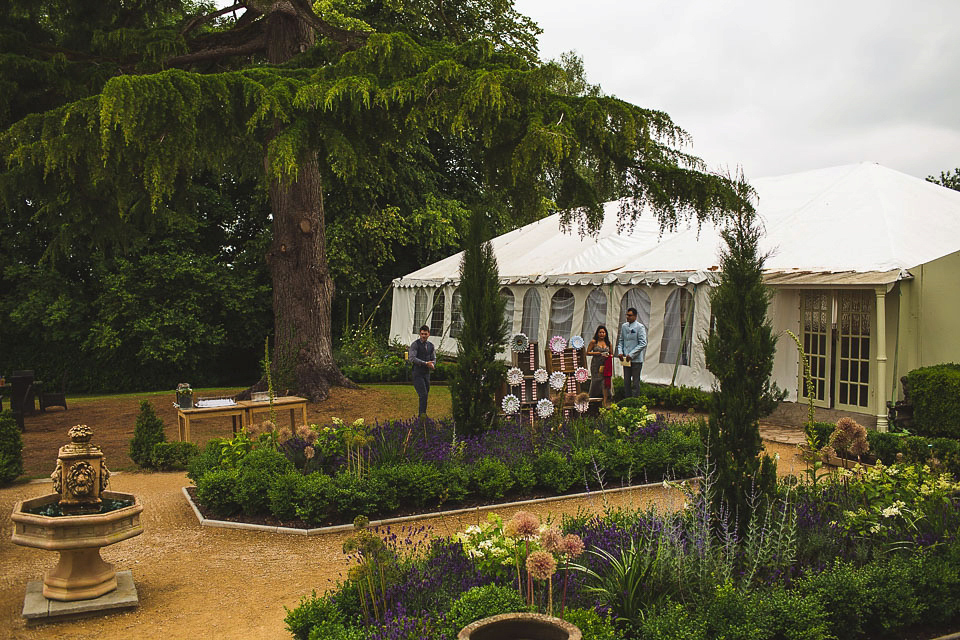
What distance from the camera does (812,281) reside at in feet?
37.5

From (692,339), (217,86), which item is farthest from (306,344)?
(692,339)

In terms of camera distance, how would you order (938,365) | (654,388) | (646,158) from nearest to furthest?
(646,158) < (938,365) < (654,388)

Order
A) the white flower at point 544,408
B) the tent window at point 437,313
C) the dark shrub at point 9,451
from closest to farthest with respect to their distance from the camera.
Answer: the dark shrub at point 9,451 < the white flower at point 544,408 < the tent window at point 437,313

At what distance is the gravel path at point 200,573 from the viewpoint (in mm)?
4676

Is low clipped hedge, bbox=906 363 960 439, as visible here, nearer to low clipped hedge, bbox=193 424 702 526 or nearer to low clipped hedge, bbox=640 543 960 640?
low clipped hedge, bbox=193 424 702 526

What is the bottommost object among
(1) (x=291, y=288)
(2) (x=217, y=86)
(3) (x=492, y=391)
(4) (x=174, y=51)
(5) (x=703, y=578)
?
(5) (x=703, y=578)

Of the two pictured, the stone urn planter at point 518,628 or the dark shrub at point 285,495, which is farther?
the dark shrub at point 285,495

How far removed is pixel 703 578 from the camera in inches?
168

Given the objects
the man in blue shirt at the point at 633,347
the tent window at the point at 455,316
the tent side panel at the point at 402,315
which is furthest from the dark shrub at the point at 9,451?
the tent side panel at the point at 402,315

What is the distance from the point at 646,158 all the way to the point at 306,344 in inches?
287

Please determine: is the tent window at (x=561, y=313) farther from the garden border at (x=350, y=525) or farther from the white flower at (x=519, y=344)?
the garden border at (x=350, y=525)

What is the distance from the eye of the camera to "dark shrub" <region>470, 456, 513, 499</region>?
734cm

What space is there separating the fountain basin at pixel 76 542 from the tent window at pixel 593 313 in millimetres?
12101

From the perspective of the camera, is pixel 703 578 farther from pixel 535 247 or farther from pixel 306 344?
pixel 535 247
